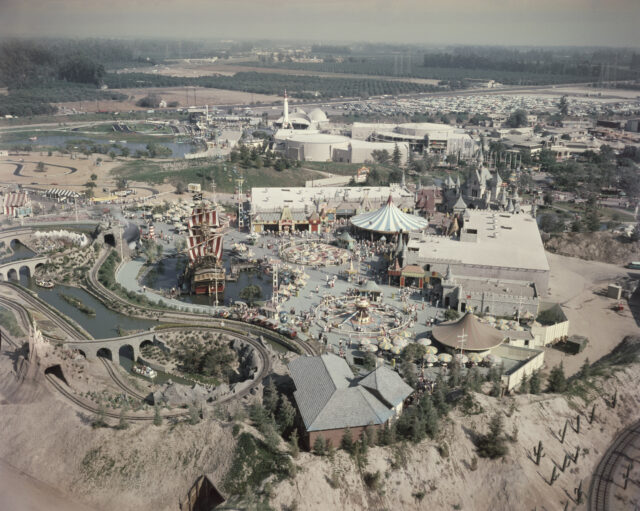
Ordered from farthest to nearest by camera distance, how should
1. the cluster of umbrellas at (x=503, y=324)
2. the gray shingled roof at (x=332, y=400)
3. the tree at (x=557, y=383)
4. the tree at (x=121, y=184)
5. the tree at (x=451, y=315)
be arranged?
the tree at (x=121, y=184) → the tree at (x=451, y=315) → the cluster of umbrellas at (x=503, y=324) → the tree at (x=557, y=383) → the gray shingled roof at (x=332, y=400)

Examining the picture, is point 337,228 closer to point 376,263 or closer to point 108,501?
point 376,263

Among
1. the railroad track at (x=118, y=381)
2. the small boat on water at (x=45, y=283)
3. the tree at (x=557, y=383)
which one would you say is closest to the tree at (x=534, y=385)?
the tree at (x=557, y=383)

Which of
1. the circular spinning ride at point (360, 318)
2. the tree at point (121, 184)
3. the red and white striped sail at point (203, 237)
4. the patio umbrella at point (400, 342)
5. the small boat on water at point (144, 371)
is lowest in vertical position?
the small boat on water at point (144, 371)

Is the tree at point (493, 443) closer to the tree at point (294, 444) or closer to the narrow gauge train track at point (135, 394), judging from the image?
the tree at point (294, 444)

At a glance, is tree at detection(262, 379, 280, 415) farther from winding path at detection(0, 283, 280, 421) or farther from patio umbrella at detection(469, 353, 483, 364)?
patio umbrella at detection(469, 353, 483, 364)

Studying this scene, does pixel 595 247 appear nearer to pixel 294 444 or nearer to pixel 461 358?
pixel 461 358
